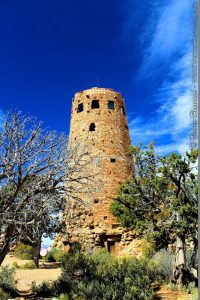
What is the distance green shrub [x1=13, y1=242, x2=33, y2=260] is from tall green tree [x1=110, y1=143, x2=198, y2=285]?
15.9m

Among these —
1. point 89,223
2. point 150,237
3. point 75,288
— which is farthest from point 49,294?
point 89,223

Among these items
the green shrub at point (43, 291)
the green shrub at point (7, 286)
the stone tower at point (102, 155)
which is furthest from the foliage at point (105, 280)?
the stone tower at point (102, 155)

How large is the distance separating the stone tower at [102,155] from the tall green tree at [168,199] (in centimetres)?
1143

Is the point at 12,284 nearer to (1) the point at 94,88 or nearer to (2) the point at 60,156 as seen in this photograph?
(2) the point at 60,156

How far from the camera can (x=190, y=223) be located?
12.4m

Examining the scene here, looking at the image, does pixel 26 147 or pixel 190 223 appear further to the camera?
pixel 190 223

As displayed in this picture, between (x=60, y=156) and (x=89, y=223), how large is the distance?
58.0ft

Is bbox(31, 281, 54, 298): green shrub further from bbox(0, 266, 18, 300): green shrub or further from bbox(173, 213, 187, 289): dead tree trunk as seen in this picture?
bbox(173, 213, 187, 289): dead tree trunk

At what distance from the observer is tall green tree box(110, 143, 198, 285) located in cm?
1230

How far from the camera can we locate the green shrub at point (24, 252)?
2733cm

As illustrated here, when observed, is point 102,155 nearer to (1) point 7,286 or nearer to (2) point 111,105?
(2) point 111,105

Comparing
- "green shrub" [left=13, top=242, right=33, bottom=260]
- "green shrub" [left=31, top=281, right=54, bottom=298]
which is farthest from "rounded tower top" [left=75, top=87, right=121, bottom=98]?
"green shrub" [left=31, top=281, right=54, bottom=298]

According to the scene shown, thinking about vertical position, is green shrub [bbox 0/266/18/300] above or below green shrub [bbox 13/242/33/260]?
above

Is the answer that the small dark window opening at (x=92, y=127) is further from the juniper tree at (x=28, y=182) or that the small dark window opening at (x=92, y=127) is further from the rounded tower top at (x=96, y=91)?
the juniper tree at (x=28, y=182)
